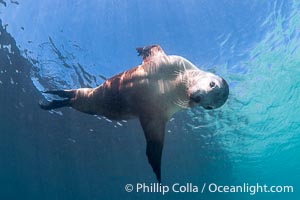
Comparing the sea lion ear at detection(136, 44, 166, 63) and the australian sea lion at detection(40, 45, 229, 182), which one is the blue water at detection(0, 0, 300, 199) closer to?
the sea lion ear at detection(136, 44, 166, 63)

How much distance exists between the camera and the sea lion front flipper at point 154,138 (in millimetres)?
4344

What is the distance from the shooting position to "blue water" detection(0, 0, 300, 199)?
1192 cm

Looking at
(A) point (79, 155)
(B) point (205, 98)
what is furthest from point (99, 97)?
(A) point (79, 155)

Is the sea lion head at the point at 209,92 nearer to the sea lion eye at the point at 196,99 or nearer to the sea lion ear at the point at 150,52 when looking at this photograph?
the sea lion eye at the point at 196,99

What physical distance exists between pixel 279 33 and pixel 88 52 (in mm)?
8262

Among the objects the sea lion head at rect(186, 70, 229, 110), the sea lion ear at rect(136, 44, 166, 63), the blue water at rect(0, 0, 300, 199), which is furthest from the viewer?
the blue water at rect(0, 0, 300, 199)

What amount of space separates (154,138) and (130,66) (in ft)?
31.9

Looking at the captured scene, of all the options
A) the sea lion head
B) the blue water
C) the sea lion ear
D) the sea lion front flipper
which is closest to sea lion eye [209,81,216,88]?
the sea lion head

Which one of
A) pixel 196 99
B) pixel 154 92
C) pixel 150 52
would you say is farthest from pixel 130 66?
pixel 196 99

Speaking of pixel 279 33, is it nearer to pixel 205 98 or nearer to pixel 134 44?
pixel 134 44

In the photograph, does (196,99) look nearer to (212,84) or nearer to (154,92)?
(212,84)

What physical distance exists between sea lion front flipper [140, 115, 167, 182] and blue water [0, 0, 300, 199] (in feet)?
25.4

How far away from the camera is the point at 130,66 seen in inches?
546

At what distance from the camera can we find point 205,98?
11.9 ft
